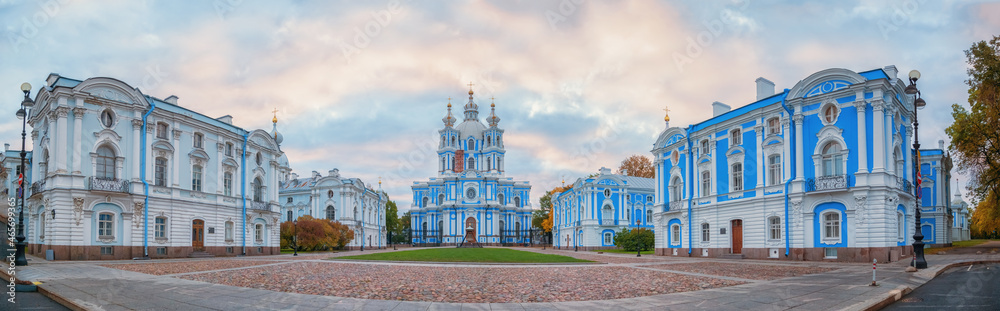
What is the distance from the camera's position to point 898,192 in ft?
86.7

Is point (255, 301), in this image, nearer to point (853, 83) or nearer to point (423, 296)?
point (423, 296)

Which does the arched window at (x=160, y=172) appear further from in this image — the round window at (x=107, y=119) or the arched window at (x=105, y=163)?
the round window at (x=107, y=119)

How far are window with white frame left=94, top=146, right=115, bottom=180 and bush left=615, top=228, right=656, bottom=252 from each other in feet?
117

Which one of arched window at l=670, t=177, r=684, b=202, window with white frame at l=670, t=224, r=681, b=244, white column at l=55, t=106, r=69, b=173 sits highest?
white column at l=55, t=106, r=69, b=173

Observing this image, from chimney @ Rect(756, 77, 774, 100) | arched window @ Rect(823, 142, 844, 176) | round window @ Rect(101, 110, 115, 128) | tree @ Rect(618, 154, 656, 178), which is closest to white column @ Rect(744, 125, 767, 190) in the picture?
arched window @ Rect(823, 142, 844, 176)

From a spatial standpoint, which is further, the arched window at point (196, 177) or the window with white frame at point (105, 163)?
the arched window at point (196, 177)

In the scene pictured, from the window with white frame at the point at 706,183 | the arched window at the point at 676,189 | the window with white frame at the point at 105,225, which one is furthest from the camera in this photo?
the arched window at the point at 676,189

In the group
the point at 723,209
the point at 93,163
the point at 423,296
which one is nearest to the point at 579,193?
the point at 723,209

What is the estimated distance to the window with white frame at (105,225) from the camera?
1110 inches

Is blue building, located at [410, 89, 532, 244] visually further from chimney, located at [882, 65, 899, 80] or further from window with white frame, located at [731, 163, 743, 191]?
chimney, located at [882, 65, 899, 80]

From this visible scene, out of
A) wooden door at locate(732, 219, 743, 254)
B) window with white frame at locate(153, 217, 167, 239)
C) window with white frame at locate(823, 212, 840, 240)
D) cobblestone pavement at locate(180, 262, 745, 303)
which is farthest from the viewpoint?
wooden door at locate(732, 219, 743, 254)

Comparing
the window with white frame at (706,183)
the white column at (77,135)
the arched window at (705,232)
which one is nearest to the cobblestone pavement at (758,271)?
the arched window at (705,232)

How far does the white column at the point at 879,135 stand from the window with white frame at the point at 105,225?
33697 millimetres

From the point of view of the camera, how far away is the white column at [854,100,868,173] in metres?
26.1
